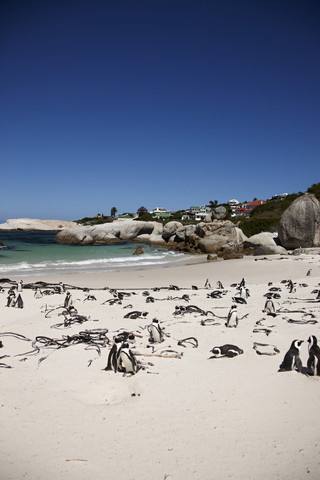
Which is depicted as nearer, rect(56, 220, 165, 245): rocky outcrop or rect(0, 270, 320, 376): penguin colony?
rect(0, 270, 320, 376): penguin colony

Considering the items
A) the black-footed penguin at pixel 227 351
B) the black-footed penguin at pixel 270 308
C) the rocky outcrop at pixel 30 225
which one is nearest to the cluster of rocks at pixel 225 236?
the black-footed penguin at pixel 270 308

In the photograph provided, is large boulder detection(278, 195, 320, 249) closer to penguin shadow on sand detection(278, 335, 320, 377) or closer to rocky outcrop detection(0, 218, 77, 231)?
penguin shadow on sand detection(278, 335, 320, 377)

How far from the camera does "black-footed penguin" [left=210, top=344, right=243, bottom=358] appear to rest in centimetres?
562

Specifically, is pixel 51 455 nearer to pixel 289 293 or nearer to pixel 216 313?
pixel 216 313

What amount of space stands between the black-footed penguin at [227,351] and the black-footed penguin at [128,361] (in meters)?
1.55

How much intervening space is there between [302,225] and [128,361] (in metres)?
24.9

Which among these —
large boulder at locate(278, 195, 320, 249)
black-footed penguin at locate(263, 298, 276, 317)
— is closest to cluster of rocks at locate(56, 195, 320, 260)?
large boulder at locate(278, 195, 320, 249)

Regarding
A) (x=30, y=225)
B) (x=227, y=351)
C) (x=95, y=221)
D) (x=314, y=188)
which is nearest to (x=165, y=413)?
(x=227, y=351)

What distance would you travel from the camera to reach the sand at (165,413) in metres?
3.04

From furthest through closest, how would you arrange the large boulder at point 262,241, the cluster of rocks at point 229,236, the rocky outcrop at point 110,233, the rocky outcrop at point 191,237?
the rocky outcrop at point 110,233 < the rocky outcrop at point 191,237 < the large boulder at point 262,241 < the cluster of rocks at point 229,236

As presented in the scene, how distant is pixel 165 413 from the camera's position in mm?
3934

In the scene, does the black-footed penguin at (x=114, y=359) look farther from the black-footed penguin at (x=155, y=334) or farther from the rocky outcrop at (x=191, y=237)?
the rocky outcrop at (x=191, y=237)

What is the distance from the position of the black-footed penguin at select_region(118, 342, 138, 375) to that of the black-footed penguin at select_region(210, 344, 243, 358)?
155 cm

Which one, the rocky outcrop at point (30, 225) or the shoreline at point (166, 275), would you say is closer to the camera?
the shoreline at point (166, 275)
